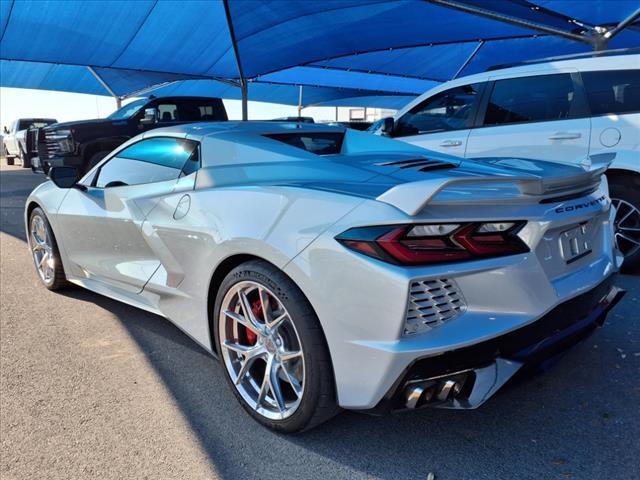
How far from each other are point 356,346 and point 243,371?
2.68ft

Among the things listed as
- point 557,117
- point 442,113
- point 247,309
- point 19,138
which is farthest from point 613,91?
point 19,138

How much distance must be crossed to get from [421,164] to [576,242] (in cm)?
82

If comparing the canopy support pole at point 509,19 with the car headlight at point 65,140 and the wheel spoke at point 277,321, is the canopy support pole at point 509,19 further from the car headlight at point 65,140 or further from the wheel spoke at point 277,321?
the wheel spoke at point 277,321

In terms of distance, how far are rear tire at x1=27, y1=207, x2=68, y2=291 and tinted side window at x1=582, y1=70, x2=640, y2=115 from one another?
4.75 m

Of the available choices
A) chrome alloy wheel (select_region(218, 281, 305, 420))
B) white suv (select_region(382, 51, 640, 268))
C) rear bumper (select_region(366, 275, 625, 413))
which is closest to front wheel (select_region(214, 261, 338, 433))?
chrome alloy wheel (select_region(218, 281, 305, 420))

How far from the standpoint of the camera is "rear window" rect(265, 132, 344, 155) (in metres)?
3.21

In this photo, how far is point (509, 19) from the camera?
31.3 ft

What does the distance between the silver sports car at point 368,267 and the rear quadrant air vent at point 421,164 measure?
0.02 metres

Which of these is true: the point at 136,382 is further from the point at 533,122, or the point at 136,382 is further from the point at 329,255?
the point at 533,122

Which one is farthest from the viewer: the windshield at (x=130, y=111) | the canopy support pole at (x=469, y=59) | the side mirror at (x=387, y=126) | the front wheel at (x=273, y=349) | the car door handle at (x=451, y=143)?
the canopy support pole at (x=469, y=59)

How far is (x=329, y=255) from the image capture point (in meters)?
1.99

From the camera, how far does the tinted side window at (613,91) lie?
425cm

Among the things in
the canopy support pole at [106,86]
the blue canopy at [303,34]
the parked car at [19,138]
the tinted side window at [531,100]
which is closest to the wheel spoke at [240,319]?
the tinted side window at [531,100]

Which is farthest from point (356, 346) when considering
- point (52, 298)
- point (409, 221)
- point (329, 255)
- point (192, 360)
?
point (52, 298)
